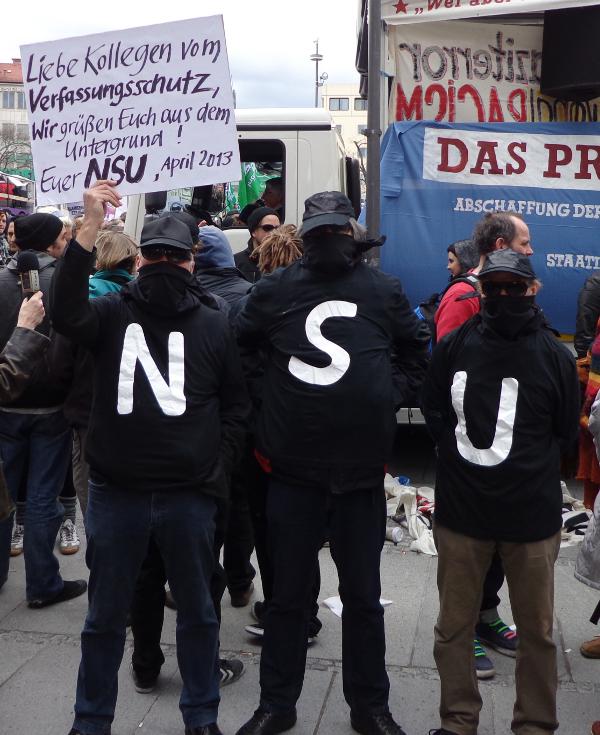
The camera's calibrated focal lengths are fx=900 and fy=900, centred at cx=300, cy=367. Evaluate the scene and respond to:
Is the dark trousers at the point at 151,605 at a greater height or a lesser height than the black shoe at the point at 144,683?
greater

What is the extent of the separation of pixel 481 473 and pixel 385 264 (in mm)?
3318

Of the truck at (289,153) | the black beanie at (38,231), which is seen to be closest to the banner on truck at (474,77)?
the truck at (289,153)

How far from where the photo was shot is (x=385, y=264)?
6.18 metres

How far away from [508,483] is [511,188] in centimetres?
352

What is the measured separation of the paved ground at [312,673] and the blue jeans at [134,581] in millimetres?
291

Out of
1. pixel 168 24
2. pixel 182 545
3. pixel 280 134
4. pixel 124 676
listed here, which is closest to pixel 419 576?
pixel 124 676

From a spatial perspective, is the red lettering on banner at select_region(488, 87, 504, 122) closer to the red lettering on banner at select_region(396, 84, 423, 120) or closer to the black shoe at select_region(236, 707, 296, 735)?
the red lettering on banner at select_region(396, 84, 423, 120)

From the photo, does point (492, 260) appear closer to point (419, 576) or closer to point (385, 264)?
point (419, 576)

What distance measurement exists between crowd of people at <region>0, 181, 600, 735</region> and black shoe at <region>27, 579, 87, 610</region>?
1342 millimetres

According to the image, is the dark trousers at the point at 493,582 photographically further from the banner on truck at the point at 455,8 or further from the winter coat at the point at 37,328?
the banner on truck at the point at 455,8

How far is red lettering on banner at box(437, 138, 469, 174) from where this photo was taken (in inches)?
238

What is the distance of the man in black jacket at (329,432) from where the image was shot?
120 inches

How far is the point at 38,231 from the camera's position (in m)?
4.47

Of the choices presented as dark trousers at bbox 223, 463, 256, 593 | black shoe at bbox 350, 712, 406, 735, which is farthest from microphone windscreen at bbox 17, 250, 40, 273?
black shoe at bbox 350, 712, 406, 735
